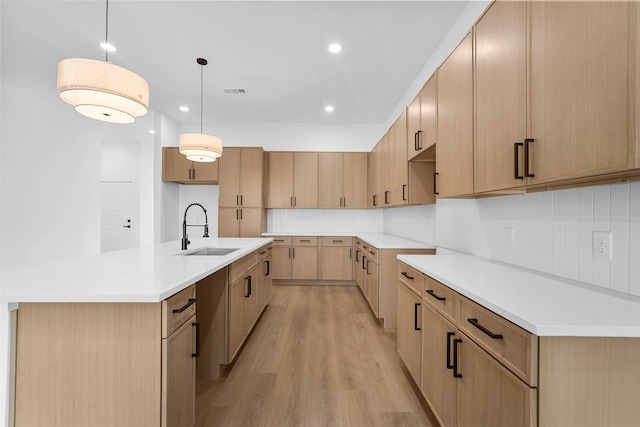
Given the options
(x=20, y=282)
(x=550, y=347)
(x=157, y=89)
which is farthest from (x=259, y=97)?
(x=550, y=347)

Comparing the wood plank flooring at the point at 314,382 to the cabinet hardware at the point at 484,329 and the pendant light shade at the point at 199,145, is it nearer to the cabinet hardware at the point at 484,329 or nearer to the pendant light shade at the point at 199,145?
the cabinet hardware at the point at 484,329

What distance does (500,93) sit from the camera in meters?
1.40

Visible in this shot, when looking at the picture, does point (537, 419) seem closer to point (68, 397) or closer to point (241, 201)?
point (68, 397)

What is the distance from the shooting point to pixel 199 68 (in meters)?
3.54

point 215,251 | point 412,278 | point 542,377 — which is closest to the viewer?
point 542,377

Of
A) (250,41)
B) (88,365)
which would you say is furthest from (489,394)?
(250,41)

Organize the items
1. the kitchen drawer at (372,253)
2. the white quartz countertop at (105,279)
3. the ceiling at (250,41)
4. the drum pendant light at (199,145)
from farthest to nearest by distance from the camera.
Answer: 1. the kitchen drawer at (372,253)
2. the drum pendant light at (199,145)
3. the ceiling at (250,41)
4. the white quartz countertop at (105,279)

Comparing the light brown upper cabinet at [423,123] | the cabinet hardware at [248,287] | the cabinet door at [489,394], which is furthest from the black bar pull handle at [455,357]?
the cabinet hardware at [248,287]

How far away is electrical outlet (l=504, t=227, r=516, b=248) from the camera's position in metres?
1.82

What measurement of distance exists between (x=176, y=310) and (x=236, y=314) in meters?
1.10

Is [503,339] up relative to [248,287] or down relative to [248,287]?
up

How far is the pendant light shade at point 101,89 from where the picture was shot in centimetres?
164

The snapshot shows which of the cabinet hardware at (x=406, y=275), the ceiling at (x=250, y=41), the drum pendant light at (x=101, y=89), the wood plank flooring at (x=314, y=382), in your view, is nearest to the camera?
the drum pendant light at (x=101, y=89)

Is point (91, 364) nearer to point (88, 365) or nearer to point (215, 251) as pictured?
point (88, 365)
